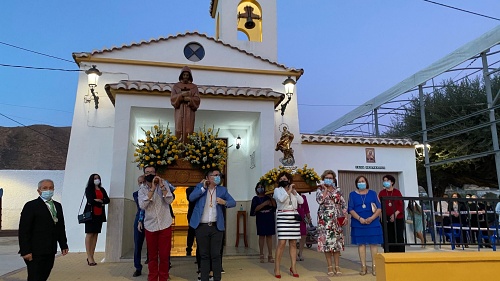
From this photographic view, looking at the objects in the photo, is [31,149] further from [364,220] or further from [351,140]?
[364,220]

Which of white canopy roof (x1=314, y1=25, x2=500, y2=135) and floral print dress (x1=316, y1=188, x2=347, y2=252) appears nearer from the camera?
floral print dress (x1=316, y1=188, x2=347, y2=252)

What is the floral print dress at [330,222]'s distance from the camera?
632 centimetres

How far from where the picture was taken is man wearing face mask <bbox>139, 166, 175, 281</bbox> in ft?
17.7

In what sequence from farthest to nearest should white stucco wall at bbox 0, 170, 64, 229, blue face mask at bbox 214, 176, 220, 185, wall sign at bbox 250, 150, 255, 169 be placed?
white stucco wall at bbox 0, 170, 64, 229, wall sign at bbox 250, 150, 255, 169, blue face mask at bbox 214, 176, 220, 185

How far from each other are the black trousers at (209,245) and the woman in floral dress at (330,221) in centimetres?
192

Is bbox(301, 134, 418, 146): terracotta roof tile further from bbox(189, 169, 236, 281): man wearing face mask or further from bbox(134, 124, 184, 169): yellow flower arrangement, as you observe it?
bbox(189, 169, 236, 281): man wearing face mask

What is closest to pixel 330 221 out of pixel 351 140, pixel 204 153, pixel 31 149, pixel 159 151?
pixel 204 153

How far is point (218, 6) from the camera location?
47.9 feet

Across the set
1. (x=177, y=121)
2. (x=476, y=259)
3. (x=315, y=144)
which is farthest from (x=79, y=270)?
(x=315, y=144)

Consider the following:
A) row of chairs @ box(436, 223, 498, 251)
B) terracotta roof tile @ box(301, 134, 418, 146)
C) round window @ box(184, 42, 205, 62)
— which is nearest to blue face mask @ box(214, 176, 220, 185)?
row of chairs @ box(436, 223, 498, 251)

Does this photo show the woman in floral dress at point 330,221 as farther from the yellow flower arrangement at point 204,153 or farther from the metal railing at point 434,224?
the yellow flower arrangement at point 204,153

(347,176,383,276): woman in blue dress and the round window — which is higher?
the round window

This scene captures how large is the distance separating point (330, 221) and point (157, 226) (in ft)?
9.64

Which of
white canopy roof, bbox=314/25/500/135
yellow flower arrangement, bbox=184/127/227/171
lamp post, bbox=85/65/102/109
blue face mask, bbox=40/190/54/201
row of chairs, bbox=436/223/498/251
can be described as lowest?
row of chairs, bbox=436/223/498/251
